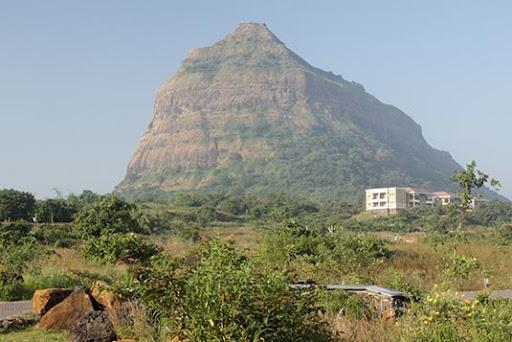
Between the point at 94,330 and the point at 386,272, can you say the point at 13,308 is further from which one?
the point at 386,272

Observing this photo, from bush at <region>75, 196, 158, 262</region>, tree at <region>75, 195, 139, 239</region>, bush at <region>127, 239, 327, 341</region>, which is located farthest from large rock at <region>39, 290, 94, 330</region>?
tree at <region>75, 195, 139, 239</region>

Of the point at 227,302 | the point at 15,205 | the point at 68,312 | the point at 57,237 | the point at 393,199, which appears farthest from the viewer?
the point at 393,199

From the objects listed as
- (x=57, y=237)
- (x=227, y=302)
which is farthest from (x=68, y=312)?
(x=57, y=237)

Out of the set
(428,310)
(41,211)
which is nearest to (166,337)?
(428,310)

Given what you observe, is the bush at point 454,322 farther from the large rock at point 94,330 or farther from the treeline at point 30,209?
the treeline at point 30,209

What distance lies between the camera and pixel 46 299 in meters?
11.0

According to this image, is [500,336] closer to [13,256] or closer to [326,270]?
[326,270]

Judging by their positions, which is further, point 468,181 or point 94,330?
point 468,181

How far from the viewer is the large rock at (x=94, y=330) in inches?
342

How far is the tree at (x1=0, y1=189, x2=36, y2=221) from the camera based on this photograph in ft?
175

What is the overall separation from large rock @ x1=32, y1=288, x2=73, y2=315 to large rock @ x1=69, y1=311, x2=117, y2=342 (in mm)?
2186

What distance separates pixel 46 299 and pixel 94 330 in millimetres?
2662

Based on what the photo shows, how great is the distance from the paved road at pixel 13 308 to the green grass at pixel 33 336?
958mm

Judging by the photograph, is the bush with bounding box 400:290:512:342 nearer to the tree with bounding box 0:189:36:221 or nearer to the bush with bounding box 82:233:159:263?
the bush with bounding box 82:233:159:263
